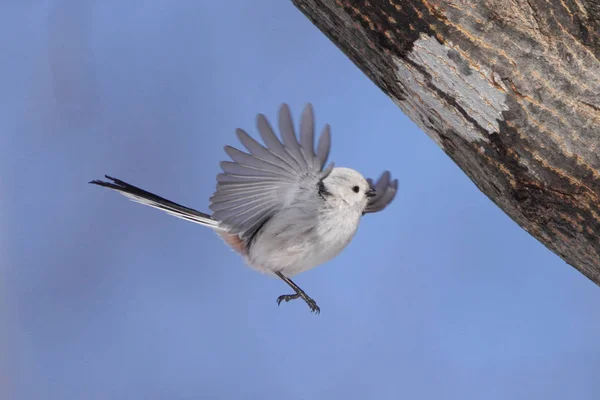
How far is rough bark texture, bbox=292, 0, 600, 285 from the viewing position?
1002 mm

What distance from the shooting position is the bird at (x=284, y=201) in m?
1.32

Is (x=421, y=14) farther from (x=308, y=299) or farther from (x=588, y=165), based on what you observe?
(x=308, y=299)

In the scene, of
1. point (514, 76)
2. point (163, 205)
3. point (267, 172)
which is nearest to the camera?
point (514, 76)

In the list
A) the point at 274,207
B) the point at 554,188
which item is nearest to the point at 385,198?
the point at 274,207

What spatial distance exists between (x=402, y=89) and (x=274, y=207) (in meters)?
0.50

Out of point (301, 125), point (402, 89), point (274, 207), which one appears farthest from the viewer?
point (274, 207)

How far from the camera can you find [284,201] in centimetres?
148

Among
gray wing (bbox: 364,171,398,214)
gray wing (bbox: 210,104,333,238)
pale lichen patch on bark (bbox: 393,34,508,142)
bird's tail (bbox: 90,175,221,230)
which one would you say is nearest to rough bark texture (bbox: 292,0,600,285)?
pale lichen patch on bark (bbox: 393,34,508,142)

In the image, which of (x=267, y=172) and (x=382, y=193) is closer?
(x=267, y=172)

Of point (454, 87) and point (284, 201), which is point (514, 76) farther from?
point (284, 201)

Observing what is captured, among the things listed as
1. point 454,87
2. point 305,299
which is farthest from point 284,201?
point 454,87

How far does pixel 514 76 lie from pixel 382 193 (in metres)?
0.77

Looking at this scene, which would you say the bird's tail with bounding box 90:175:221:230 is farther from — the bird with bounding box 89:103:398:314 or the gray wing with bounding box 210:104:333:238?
the gray wing with bounding box 210:104:333:238

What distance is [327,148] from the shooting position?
1301mm
